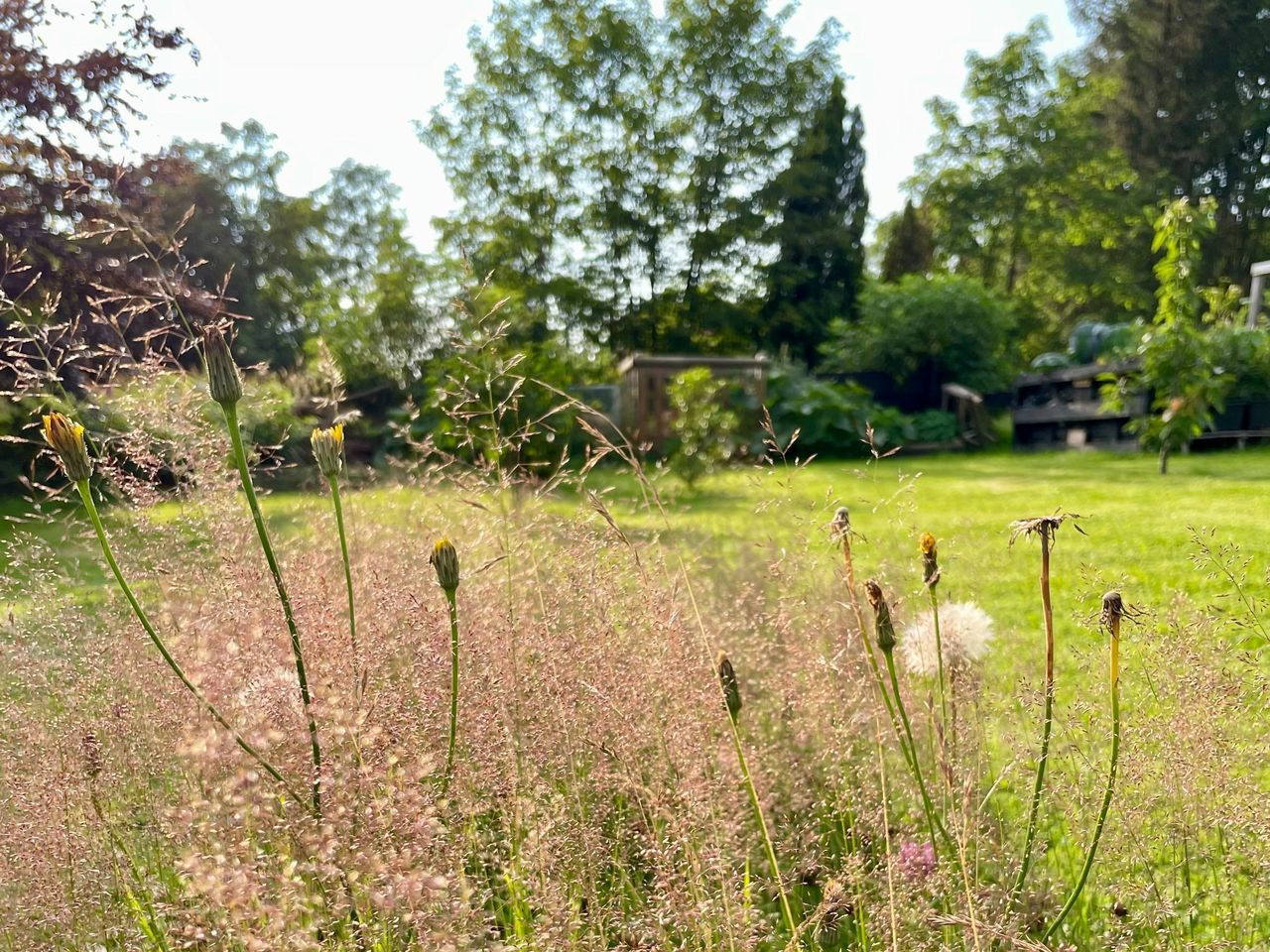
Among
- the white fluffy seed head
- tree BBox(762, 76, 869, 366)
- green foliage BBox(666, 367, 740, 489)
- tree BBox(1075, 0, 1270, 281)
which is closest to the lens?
the white fluffy seed head

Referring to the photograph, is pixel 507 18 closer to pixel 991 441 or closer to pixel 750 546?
pixel 991 441

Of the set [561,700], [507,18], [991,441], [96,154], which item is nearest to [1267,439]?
[991,441]

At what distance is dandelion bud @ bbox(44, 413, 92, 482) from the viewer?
4.01 feet

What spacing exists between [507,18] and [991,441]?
44.2 ft

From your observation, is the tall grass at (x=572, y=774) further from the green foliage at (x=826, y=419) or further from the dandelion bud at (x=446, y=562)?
the green foliage at (x=826, y=419)

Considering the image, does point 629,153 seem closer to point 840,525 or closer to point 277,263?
point 277,263

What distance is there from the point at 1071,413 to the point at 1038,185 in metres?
14.3

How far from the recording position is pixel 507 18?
19453 millimetres

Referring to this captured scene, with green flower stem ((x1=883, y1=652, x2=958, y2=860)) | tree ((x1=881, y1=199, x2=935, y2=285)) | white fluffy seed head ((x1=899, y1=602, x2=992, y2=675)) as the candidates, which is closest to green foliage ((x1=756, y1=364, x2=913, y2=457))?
tree ((x1=881, y1=199, x2=935, y2=285))

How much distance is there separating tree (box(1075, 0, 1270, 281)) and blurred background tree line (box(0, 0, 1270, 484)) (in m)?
0.06

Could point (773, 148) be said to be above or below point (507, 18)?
below

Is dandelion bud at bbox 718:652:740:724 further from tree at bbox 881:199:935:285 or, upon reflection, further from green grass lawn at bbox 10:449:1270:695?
tree at bbox 881:199:935:285

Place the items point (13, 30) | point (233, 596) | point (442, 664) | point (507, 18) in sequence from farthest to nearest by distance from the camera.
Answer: point (507, 18)
point (13, 30)
point (233, 596)
point (442, 664)

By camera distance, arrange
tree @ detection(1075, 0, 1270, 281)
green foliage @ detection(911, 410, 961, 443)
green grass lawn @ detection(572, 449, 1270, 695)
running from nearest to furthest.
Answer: green grass lawn @ detection(572, 449, 1270, 695) → green foliage @ detection(911, 410, 961, 443) → tree @ detection(1075, 0, 1270, 281)
